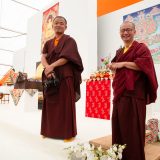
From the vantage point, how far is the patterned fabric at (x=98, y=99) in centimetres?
393

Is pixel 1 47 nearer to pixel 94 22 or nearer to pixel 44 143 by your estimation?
pixel 94 22

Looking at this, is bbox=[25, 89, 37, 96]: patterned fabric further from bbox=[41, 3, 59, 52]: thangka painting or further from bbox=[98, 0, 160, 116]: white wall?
bbox=[41, 3, 59, 52]: thangka painting

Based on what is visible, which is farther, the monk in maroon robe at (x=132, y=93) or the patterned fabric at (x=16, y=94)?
the patterned fabric at (x=16, y=94)

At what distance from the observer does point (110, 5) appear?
6.14 m

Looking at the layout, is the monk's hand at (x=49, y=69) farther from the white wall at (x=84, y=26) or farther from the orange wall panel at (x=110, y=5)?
the orange wall panel at (x=110, y=5)

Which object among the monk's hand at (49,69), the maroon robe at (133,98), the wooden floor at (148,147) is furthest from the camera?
the monk's hand at (49,69)

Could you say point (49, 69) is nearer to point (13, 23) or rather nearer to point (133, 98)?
point (133, 98)

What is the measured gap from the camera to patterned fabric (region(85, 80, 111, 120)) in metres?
3.93

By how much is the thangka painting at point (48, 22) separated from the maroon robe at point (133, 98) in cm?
518

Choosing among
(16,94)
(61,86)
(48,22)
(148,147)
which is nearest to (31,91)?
(16,94)

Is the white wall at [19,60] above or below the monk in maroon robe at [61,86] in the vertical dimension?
above

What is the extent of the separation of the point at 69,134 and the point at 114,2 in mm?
4819

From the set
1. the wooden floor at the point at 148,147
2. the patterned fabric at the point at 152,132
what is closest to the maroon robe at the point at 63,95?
the wooden floor at the point at 148,147

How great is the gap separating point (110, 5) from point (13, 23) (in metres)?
4.38
